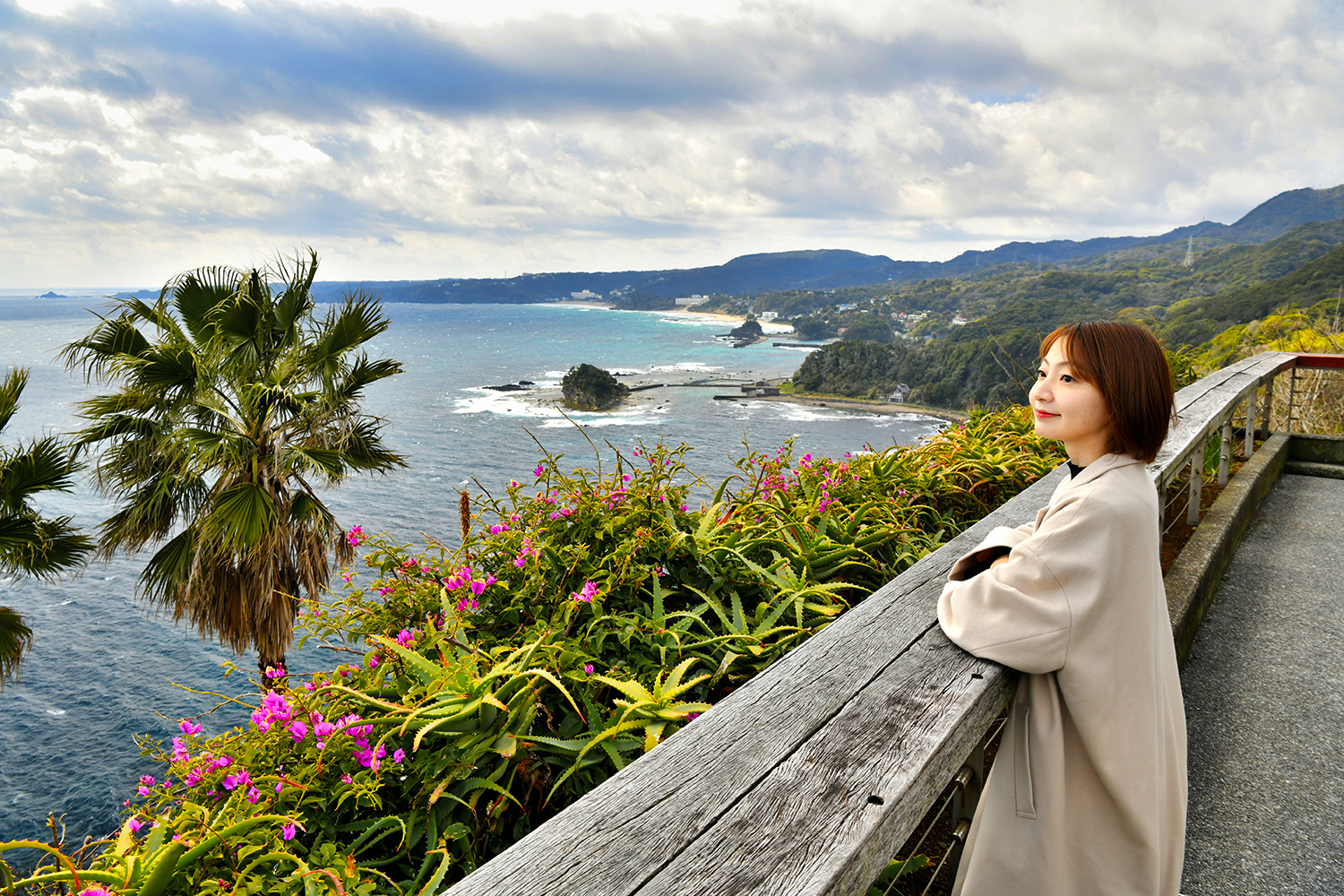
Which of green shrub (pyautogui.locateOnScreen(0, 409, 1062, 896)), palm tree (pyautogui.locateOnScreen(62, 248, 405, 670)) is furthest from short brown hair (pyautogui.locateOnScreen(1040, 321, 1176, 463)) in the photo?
palm tree (pyautogui.locateOnScreen(62, 248, 405, 670))

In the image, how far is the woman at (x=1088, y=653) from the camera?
3.90ft

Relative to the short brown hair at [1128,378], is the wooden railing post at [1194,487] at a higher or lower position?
lower

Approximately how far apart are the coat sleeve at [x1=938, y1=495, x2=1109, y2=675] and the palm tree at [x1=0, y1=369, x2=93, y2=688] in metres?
9.32

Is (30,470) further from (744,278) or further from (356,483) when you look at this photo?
(744,278)

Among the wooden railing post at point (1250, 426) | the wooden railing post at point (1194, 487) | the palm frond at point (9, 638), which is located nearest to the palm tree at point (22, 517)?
the palm frond at point (9, 638)

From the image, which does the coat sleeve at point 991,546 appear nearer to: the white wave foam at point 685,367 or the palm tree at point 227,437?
the palm tree at point 227,437

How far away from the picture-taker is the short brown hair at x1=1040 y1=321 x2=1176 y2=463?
1282 millimetres

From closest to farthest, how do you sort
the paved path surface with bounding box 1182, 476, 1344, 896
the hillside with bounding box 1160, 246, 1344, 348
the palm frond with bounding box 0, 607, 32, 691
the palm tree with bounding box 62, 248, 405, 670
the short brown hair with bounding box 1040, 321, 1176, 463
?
the short brown hair with bounding box 1040, 321, 1176, 463
the paved path surface with bounding box 1182, 476, 1344, 896
the palm frond with bounding box 0, 607, 32, 691
the palm tree with bounding box 62, 248, 405, 670
the hillside with bounding box 1160, 246, 1344, 348

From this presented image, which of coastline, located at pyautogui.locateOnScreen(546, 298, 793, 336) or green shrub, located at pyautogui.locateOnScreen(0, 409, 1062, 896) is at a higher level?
coastline, located at pyautogui.locateOnScreen(546, 298, 793, 336)

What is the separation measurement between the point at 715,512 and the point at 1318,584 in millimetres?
3470

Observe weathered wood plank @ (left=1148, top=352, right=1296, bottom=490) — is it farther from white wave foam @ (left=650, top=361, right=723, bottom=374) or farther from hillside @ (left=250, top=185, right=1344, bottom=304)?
hillside @ (left=250, top=185, right=1344, bottom=304)

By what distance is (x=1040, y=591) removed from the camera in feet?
3.95

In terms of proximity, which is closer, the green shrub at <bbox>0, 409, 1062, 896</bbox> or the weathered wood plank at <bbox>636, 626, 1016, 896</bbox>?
the weathered wood plank at <bbox>636, 626, 1016, 896</bbox>

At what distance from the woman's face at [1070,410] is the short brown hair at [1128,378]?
0.01m
